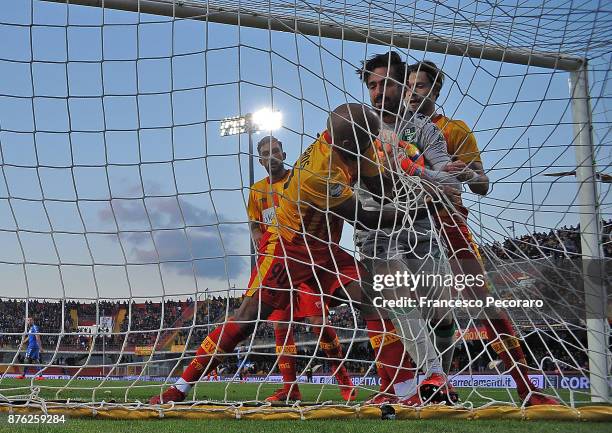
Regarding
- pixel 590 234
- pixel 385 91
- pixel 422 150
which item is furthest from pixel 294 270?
pixel 590 234

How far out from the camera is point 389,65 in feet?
11.5

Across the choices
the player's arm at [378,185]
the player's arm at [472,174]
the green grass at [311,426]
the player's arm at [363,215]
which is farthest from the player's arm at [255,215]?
the green grass at [311,426]

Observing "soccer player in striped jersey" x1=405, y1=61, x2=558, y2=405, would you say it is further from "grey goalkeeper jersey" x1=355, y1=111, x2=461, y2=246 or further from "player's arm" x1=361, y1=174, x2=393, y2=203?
"player's arm" x1=361, y1=174, x2=393, y2=203

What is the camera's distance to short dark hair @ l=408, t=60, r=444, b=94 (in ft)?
12.0

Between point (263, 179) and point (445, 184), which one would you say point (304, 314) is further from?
point (445, 184)

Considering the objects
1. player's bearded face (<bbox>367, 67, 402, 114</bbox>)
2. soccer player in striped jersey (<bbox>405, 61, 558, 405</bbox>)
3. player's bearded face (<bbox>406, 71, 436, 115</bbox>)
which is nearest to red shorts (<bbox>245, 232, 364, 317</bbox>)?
soccer player in striped jersey (<bbox>405, 61, 558, 405</bbox>)

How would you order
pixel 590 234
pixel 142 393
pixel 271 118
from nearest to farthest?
pixel 271 118 < pixel 590 234 < pixel 142 393

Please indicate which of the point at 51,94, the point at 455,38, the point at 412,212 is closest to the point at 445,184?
the point at 412,212

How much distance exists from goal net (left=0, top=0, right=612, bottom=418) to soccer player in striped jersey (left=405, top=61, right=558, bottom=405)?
1 cm

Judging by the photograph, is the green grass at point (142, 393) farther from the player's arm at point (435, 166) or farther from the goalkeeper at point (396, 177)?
the player's arm at point (435, 166)

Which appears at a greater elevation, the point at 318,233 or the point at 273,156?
the point at 273,156

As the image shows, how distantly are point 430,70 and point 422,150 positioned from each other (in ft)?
1.64

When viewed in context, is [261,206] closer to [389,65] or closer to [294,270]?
[294,270]

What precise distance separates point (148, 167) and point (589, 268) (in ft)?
9.83
